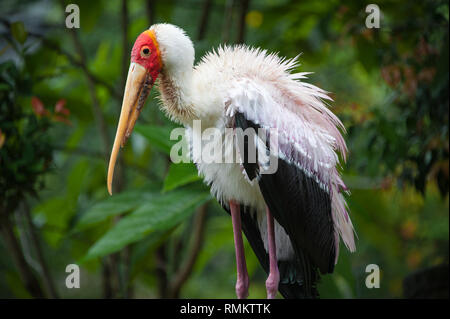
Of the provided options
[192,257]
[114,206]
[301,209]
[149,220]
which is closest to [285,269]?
[301,209]

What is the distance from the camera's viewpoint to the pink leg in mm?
1472

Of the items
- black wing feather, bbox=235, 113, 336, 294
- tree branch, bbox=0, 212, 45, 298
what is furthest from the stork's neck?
tree branch, bbox=0, 212, 45, 298

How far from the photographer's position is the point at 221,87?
4.27 feet

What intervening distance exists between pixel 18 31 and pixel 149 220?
935 millimetres

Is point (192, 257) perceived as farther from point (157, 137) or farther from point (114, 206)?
point (157, 137)

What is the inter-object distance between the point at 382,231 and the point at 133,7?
2822mm

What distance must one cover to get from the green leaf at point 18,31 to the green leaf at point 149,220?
0.85 metres

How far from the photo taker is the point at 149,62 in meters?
1.27

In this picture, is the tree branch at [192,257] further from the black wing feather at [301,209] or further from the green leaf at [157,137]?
the black wing feather at [301,209]

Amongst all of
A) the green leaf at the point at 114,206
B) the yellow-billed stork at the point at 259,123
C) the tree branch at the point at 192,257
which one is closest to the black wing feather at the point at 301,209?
the yellow-billed stork at the point at 259,123

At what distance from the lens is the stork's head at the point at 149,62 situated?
1.27 m
